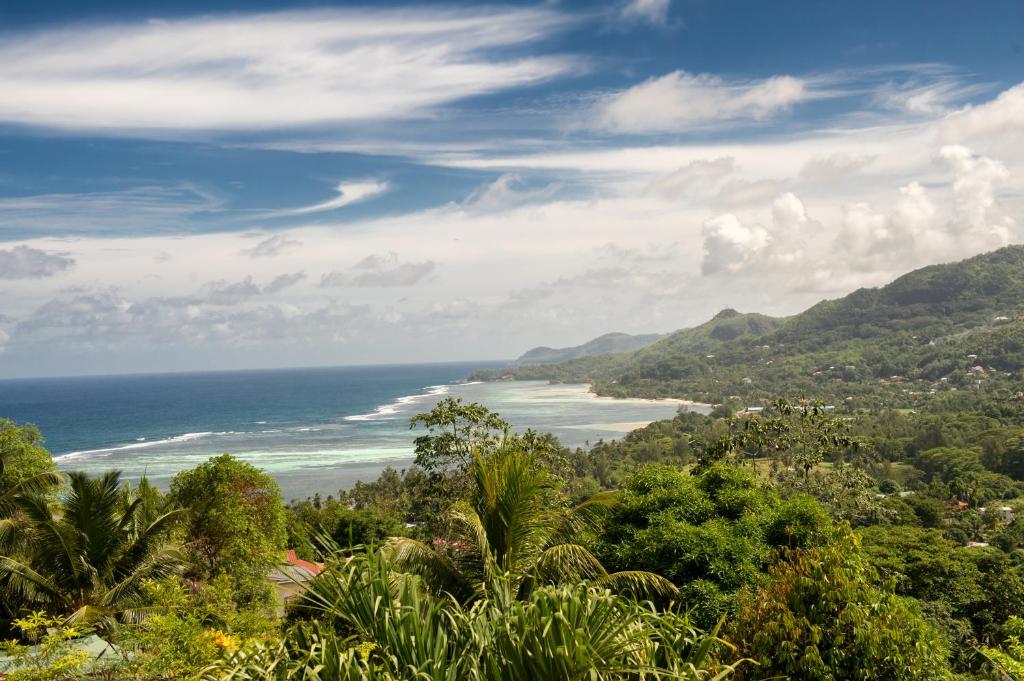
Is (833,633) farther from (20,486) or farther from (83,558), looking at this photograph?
(20,486)

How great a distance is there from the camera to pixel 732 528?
1127 centimetres

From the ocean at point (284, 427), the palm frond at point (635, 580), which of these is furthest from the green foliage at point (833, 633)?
A: the ocean at point (284, 427)

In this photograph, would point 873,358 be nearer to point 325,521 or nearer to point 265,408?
point 265,408

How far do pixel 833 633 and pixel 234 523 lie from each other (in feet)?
43.4

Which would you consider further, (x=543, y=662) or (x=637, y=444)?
(x=637, y=444)

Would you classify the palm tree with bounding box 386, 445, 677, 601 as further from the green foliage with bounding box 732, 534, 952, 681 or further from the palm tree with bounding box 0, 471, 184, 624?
the palm tree with bounding box 0, 471, 184, 624

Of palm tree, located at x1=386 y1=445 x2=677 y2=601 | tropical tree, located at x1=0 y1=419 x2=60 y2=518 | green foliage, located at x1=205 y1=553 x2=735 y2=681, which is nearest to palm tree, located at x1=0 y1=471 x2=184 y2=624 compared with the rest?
tropical tree, located at x1=0 y1=419 x2=60 y2=518

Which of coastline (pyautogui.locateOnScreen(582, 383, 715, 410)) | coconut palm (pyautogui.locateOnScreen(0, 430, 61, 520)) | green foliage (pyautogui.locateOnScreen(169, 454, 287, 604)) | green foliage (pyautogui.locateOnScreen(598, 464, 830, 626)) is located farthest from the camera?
coastline (pyautogui.locateOnScreen(582, 383, 715, 410))

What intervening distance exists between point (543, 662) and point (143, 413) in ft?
470

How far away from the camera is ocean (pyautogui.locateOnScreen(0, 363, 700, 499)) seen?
66.8 metres

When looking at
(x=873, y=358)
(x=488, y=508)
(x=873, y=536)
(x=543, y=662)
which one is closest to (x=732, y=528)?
(x=488, y=508)

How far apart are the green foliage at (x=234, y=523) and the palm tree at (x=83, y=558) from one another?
2625mm

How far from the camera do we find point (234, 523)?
15703mm

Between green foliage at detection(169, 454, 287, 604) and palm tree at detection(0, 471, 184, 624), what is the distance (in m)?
2.62
